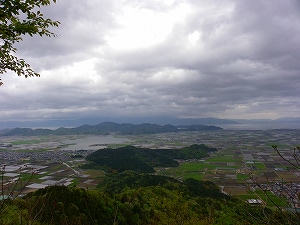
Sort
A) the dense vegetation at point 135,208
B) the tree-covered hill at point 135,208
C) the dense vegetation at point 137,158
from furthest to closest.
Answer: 1. the dense vegetation at point 137,158
2. the tree-covered hill at point 135,208
3. the dense vegetation at point 135,208

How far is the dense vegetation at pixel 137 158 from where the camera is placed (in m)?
88.4

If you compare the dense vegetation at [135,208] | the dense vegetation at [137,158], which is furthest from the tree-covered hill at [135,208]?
A: the dense vegetation at [137,158]

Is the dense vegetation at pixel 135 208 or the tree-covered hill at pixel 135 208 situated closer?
the dense vegetation at pixel 135 208

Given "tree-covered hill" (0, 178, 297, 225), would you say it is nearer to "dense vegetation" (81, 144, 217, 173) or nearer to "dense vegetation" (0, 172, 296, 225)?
"dense vegetation" (0, 172, 296, 225)

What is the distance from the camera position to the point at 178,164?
9962 centimetres

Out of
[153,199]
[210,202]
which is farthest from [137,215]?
[210,202]

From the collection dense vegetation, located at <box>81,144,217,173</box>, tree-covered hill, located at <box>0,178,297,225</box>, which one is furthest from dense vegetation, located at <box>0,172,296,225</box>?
dense vegetation, located at <box>81,144,217,173</box>

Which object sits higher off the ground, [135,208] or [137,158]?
[135,208]

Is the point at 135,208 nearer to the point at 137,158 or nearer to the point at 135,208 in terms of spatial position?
the point at 135,208

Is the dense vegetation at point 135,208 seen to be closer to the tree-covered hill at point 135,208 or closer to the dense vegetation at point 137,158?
the tree-covered hill at point 135,208

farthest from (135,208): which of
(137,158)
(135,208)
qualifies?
(137,158)

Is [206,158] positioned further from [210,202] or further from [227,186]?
[210,202]

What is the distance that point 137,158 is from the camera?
325ft

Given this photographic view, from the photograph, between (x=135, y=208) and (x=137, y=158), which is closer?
(x=135, y=208)
